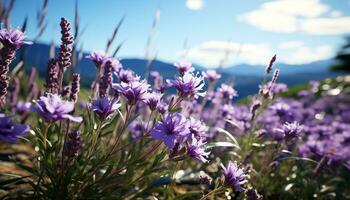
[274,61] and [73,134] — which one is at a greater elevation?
[274,61]

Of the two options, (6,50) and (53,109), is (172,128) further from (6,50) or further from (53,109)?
(6,50)

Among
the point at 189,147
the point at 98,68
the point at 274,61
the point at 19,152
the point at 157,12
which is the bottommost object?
the point at 19,152

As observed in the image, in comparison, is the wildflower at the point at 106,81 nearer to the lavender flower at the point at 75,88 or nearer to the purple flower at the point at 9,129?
the lavender flower at the point at 75,88

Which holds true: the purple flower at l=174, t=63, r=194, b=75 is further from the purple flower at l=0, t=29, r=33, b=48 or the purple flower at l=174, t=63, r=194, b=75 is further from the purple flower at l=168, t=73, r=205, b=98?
the purple flower at l=0, t=29, r=33, b=48

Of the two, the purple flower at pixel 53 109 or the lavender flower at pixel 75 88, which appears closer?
the purple flower at pixel 53 109

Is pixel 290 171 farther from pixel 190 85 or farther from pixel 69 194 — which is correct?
pixel 69 194

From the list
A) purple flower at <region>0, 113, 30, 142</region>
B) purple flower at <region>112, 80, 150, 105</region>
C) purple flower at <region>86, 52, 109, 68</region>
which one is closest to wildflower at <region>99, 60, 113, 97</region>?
purple flower at <region>86, 52, 109, 68</region>

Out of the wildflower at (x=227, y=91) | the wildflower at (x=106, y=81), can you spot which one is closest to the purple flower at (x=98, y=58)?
the wildflower at (x=106, y=81)

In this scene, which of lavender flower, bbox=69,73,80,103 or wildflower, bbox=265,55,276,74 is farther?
wildflower, bbox=265,55,276,74

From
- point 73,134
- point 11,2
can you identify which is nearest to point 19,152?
point 11,2

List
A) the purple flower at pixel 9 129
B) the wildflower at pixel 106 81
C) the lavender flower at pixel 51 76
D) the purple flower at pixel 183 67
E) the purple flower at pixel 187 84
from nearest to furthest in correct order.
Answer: the purple flower at pixel 9 129 → the purple flower at pixel 187 84 → the lavender flower at pixel 51 76 → the wildflower at pixel 106 81 → the purple flower at pixel 183 67

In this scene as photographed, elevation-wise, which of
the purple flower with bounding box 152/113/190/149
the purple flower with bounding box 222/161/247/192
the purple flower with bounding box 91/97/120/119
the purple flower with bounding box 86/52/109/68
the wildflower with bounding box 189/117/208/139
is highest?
the purple flower with bounding box 86/52/109/68
